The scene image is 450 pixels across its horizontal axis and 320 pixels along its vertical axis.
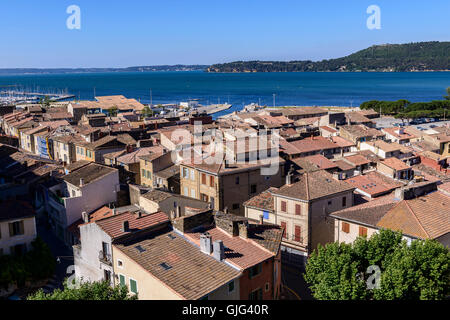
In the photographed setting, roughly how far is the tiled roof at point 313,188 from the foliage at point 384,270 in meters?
11.5

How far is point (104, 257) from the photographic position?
21062 millimetres

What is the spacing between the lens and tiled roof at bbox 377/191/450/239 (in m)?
23.9

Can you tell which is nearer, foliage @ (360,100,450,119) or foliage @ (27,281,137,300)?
foliage @ (27,281,137,300)

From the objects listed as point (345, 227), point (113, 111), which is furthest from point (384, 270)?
point (113, 111)

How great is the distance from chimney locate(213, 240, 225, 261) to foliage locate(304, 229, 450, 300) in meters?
3.84

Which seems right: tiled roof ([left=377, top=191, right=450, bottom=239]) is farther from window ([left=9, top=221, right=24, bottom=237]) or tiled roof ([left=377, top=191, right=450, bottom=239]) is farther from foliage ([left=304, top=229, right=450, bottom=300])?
window ([left=9, top=221, right=24, bottom=237])

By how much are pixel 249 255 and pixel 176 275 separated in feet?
13.4

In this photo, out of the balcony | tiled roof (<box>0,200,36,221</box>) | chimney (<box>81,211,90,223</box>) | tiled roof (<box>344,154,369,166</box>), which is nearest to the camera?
the balcony

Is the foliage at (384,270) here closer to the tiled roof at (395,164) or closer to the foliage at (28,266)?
the foliage at (28,266)

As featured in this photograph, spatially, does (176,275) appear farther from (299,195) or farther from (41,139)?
(41,139)

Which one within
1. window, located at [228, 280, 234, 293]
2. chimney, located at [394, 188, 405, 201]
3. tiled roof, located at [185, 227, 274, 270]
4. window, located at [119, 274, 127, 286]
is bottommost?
window, located at [119, 274, 127, 286]

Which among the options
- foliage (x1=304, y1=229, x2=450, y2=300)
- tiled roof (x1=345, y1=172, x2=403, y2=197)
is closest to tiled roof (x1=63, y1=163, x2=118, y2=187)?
foliage (x1=304, y1=229, x2=450, y2=300)

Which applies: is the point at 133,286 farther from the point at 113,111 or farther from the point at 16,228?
the point at 113,111
